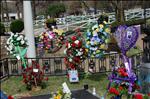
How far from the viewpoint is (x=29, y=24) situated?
15.7 metres

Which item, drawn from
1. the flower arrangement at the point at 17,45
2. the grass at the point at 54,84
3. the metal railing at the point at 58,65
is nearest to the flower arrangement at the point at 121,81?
the grass at the point at 54,84

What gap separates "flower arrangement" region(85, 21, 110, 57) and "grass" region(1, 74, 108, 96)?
1008 millimetres

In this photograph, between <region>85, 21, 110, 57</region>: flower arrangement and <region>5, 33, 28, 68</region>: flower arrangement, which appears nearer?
<region>85, 21, 110, 57</region>: flower arrangement

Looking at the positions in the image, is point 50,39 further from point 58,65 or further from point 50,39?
point 58,65

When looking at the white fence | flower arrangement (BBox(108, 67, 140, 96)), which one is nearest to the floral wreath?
flower arrangement (BBox(108, 67, 140, 96))

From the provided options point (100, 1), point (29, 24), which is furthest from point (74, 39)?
point (100, 1)

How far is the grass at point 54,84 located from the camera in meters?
12.0

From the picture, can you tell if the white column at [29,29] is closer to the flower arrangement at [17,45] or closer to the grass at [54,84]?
the grass at [54,84]

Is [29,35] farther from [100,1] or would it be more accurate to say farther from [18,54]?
[100,1]

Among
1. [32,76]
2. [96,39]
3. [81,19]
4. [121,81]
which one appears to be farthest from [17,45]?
[81,19]

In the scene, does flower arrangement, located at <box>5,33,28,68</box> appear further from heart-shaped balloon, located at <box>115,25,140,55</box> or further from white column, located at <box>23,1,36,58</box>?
heart-shaped balloon, located at <box>115,25,140,55</box>

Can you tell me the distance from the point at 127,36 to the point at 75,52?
3.18 meters

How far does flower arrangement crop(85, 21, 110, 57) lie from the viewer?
41.7 feet

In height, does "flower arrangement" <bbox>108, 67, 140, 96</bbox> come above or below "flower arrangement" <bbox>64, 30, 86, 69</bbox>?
below
